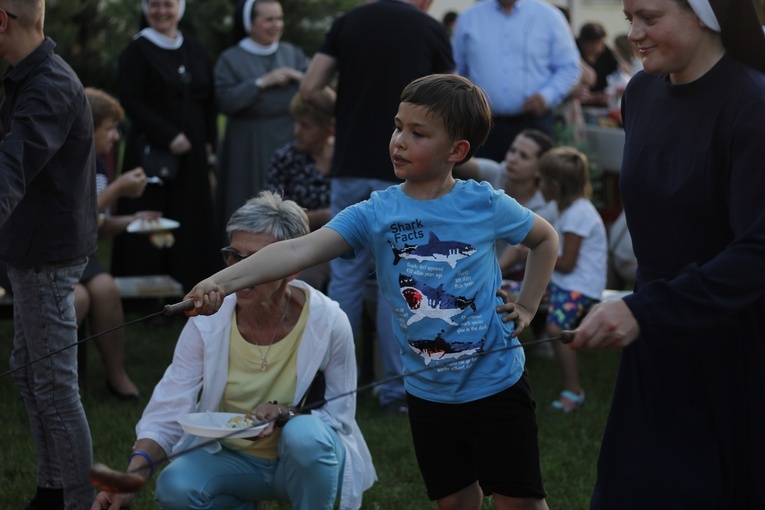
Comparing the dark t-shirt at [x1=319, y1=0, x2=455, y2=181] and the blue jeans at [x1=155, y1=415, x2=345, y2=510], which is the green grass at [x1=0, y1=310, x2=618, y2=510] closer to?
the blue jeans at [x1=155, y1=415, x2=345, y2=510]

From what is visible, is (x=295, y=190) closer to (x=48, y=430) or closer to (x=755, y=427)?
(x=48, y=430)

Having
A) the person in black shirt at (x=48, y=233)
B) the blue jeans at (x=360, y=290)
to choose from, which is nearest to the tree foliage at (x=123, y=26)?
the blue jeans at (x=360, y=290)

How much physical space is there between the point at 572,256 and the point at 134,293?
272 cm

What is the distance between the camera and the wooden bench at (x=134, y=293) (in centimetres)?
643

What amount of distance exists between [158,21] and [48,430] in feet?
14.3

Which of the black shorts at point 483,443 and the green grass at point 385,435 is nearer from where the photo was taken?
the black shorts at point 483,443

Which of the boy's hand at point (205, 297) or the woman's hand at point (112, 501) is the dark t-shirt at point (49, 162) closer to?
the woman's hand at point (112, 501)

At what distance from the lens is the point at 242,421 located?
3.66 metres

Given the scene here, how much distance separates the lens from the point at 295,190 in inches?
275

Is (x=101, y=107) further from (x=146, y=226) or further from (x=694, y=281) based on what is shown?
(x=694, y=281)

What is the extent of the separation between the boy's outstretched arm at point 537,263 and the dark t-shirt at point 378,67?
286cm

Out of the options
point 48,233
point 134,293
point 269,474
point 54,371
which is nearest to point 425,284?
point 269,474

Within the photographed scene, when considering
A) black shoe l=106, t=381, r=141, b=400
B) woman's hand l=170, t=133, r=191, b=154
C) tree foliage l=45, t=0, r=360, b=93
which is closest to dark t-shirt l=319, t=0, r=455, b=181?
black shoe l=106, t=381, r=141, b=400

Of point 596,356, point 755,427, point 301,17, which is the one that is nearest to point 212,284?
point 755,427
